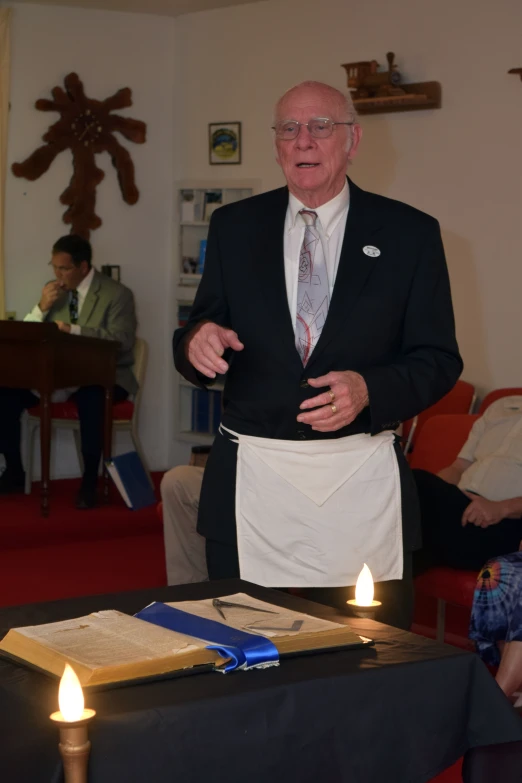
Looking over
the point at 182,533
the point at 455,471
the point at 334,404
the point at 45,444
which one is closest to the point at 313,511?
the point at 334,404

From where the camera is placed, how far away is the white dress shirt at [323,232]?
1932mm

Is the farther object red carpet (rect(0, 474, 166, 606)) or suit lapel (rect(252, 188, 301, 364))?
red carpet (rect(0, 474, 166, 606))

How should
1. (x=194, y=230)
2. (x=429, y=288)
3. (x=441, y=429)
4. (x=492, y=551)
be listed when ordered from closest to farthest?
(x=429, y=288) < (x=492, y=551) < (x=441, y=429) < (x=194, y=230)

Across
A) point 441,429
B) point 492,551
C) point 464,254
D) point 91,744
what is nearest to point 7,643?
point 91,744

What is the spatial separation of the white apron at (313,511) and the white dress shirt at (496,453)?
5.32 ft

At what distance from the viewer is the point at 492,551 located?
129 inches

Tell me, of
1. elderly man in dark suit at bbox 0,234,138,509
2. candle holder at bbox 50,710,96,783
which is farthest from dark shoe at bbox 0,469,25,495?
candle holder at bbox 50,710,96,783

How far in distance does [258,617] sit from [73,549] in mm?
3764

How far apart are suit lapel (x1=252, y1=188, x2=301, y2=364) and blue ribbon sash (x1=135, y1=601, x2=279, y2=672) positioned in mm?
646

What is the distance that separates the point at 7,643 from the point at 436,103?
4479 mm

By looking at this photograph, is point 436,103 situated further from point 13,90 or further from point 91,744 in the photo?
point 91,744

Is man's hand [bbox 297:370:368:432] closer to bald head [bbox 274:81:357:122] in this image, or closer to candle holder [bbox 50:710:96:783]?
bald head [bbox 274:81:357:122]

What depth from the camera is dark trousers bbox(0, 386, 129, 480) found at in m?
5.59

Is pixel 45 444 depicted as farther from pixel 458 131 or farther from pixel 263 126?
pixel 458 131
